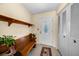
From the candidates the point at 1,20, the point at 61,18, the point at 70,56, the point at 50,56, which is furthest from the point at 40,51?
the point at 1,20

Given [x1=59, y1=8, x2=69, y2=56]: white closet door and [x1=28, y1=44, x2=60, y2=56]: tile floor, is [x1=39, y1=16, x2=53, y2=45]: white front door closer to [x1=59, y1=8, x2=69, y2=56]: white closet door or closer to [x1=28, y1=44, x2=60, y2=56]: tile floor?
[x1=28, y1=44, x2=60, y2=56]: tile floor

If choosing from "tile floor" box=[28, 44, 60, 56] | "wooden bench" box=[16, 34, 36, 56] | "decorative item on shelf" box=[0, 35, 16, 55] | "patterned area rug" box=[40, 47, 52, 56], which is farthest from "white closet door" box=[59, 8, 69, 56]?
"decorative item on shelf" box=[0, 35, 16, 55]

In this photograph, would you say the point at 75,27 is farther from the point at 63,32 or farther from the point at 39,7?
the point at 39,7

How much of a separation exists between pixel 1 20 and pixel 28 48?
64 centimetres

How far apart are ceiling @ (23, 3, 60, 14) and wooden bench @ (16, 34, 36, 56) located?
43 centimetres

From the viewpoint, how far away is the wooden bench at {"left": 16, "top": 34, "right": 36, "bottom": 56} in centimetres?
165

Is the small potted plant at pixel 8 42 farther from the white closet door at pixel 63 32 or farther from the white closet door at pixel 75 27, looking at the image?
the white closet door at pixel 75 27

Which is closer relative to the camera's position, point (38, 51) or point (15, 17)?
point (15, 17)

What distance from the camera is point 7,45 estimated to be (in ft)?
5.01

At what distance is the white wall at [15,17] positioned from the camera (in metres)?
1.50

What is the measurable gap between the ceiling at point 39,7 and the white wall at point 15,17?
0.26 feet

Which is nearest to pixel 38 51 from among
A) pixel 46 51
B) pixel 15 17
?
pixel 46 51

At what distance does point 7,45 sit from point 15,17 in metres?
0.45

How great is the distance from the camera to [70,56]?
5.20ft
